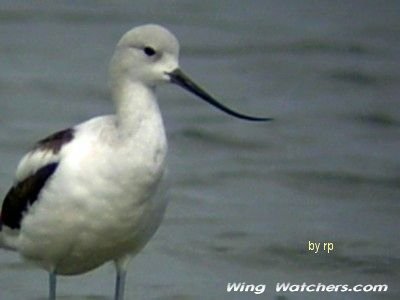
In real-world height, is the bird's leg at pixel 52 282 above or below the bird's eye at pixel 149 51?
below

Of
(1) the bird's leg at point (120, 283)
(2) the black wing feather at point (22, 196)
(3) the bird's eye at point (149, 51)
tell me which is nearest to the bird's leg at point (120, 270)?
(1) the bird's leg at point (120, 283)

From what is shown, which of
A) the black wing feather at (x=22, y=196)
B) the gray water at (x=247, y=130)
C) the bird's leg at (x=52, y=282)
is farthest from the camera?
the gray water at (x=247, y=130)

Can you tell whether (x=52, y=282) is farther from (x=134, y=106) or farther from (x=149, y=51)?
(x=149, y=51)

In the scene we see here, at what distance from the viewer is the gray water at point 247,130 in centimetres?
1022

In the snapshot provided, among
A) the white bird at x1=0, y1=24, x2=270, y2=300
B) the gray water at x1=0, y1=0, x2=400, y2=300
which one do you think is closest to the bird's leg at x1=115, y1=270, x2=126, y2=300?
the white bird at x1=0, y1=24, x2=270, y2=300

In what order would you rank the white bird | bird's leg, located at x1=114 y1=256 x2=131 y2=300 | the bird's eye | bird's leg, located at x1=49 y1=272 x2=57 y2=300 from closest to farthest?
the white bird, the bird's eye, bird's leg, located at x1=114 y1=256 x2=131 y2=300, bird's leg, located at x1=49 y1=272 x2=57 y2=300

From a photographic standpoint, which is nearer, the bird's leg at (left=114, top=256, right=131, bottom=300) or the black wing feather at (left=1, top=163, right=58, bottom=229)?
the black wing feather at (left=1, top=163, right=58, bottom=229)

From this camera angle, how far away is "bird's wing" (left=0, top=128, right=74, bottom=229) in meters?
8.01

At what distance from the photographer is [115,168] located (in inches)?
307

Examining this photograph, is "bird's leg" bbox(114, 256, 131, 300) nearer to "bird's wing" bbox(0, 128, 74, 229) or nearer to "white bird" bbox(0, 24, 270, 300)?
"white bird" bbox(0, 24, 270, 300)

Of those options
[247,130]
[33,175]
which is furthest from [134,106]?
[247,130]

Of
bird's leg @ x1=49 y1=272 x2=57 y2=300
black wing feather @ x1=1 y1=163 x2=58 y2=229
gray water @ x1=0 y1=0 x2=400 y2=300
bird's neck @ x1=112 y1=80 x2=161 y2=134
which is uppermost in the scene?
bird's neck @ x1=112 y1=80 x2=161 y2=134

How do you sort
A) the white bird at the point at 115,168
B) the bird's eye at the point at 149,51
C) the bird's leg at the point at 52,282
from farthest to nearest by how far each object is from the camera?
the bird's leg at the point at 52,282 → the bird's eye at the point at 149,51 → the white bird at the point at 115,168

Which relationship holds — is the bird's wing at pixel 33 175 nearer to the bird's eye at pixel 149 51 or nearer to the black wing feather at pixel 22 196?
the black wing feather at pixel 22 196
